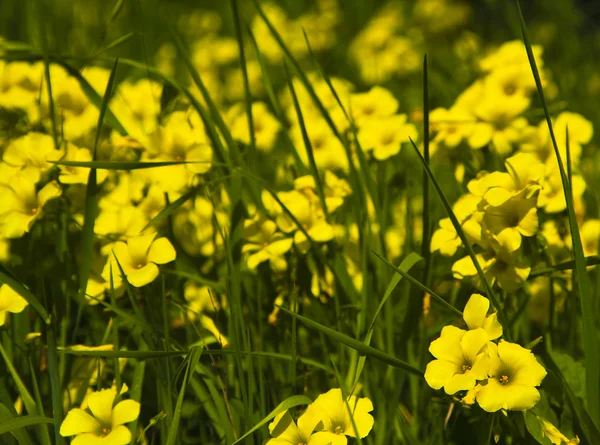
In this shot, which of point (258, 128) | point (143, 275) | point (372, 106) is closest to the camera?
point (143, 275)

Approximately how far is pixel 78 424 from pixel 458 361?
0.60m

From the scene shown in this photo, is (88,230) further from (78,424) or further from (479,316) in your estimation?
(479,316)

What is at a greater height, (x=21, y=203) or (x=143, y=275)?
(x=21, y=203)

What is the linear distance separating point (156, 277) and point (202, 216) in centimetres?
41

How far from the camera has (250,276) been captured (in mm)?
1805

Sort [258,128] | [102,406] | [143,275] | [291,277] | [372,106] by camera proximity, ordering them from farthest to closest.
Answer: [258,128] < [372,106] < [291,277] < [143,275] < [102,406]

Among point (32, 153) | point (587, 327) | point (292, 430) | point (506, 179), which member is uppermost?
point (32, 153)

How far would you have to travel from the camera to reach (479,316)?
1.20 meters

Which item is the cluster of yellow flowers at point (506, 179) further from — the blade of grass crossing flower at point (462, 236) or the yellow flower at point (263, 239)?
the yellow flower at point (263, 239)

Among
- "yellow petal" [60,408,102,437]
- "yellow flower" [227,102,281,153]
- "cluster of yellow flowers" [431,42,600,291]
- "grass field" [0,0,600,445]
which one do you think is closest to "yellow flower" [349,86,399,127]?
"grass field" [0,0,600,445]

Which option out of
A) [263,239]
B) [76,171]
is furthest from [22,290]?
[263,239]

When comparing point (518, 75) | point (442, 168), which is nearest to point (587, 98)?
point (442, 168)

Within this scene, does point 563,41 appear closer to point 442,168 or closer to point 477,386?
point 442,168

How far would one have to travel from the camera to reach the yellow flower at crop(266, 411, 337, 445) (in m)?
1.19
